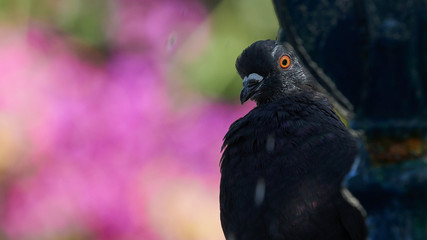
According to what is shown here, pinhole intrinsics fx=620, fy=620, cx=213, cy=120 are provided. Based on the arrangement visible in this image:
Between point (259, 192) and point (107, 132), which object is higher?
point (107, 132)

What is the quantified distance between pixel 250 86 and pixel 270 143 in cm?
39

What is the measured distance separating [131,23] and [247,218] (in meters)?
1.74

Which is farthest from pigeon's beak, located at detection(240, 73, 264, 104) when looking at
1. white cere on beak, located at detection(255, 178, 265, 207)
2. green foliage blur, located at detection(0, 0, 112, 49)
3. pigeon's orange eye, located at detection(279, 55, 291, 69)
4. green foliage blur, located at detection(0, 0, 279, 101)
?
green foliage blur, located at detection(0, 0, 112, 49)

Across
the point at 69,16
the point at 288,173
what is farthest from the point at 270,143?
the point at 69,16

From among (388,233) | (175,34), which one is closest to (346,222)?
(388,233)

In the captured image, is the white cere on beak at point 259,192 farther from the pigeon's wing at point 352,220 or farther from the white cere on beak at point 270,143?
the pigeon's wing at point 352,220

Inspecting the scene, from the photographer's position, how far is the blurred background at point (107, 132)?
9.22 feet

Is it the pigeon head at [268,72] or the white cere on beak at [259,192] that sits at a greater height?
the pigeon head at [268,72]

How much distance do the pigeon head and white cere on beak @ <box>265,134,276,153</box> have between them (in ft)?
1.06

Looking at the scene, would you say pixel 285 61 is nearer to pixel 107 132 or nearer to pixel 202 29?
Answer: pixel 107 132

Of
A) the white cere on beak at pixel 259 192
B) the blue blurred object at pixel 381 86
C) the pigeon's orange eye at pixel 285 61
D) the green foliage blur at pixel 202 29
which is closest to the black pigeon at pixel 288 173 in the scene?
the white cere on beak at pixel 259 192

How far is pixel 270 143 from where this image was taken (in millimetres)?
2096

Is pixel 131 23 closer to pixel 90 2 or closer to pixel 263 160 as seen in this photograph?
pixel 90 2

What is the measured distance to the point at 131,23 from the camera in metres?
3.47
